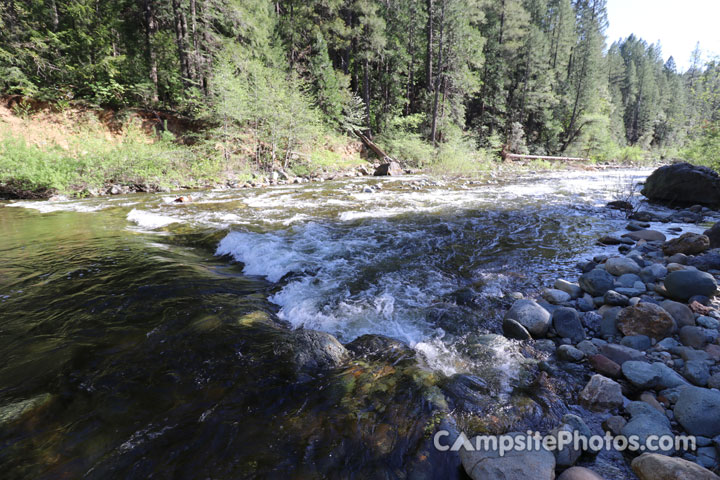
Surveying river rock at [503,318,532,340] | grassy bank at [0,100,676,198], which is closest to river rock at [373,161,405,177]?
grassy bank at [0,100,676,198]

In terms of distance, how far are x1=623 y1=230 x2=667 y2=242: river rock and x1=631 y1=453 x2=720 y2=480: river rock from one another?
19.5 ft

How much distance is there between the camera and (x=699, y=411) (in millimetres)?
1953

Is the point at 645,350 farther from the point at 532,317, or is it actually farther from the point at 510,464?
the point at 510,464

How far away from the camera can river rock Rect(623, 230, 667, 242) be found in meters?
5.87

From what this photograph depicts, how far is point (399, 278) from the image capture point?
450 centimetres

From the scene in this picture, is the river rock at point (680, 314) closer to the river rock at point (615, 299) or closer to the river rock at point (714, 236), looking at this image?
the river rock at point (615, 299)

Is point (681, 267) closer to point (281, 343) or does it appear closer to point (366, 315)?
point (366, 315)

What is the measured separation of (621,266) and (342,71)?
1120 inches

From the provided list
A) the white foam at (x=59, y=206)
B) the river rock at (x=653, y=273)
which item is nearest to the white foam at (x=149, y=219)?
the white foam at (x=59, y=206)

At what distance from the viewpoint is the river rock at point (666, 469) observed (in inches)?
60.1

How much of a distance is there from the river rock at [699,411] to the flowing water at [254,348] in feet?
2.08

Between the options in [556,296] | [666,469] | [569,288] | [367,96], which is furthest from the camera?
[367,96]

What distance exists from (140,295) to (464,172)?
691 inches

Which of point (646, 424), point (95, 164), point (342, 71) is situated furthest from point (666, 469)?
point (342, 71)
